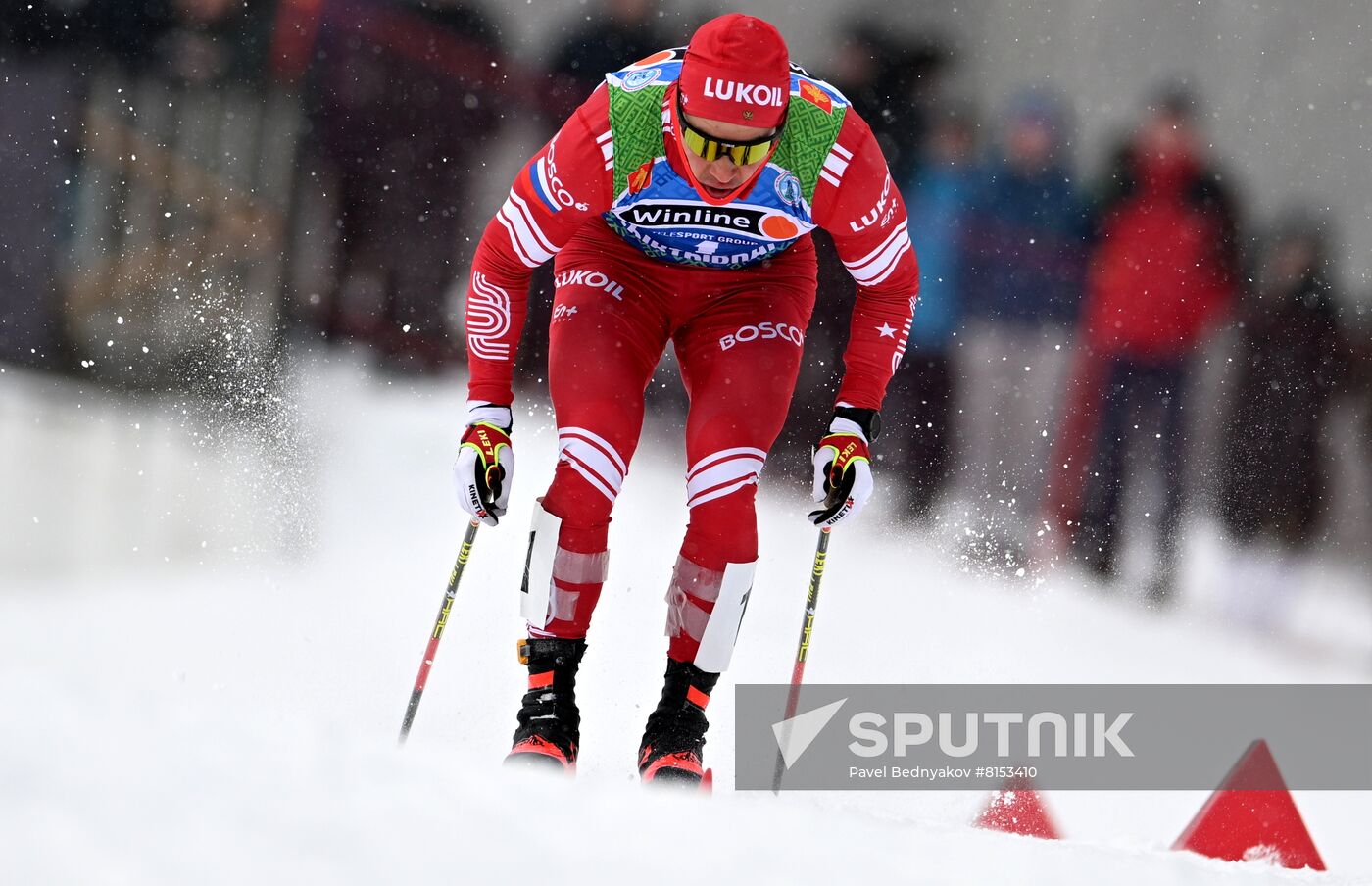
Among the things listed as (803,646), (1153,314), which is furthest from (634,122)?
(1153,314)

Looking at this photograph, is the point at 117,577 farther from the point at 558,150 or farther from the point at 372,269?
the point at 558,150

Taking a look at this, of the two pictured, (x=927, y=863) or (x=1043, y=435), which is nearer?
(x=927, y=863)

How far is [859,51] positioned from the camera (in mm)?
6078

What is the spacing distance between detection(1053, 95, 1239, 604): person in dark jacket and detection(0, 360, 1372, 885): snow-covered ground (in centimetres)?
30

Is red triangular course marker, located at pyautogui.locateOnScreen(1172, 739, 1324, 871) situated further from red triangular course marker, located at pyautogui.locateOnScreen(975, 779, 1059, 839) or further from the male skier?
the male skier

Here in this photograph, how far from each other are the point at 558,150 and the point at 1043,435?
378cm

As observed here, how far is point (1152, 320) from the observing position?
577cm

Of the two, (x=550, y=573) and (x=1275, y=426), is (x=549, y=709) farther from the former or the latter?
(x=1275, y=426)

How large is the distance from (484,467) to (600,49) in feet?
11.4

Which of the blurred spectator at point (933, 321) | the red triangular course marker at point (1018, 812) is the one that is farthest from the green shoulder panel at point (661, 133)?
the blurred spectator at point (933, 321)

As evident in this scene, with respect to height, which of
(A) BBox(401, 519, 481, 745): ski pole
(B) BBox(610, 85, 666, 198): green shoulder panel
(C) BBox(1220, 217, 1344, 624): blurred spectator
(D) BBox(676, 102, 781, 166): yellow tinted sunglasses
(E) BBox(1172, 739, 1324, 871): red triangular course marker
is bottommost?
(E) BBox(1172, 739, 1324, 871): red triangular course marker

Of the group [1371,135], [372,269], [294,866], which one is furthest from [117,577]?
[1371,135]

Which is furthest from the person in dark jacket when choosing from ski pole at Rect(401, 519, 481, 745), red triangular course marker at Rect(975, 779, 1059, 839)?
ski pole at Rect(401, 519, 481, 745)

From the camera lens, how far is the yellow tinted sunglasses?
2.65 m
